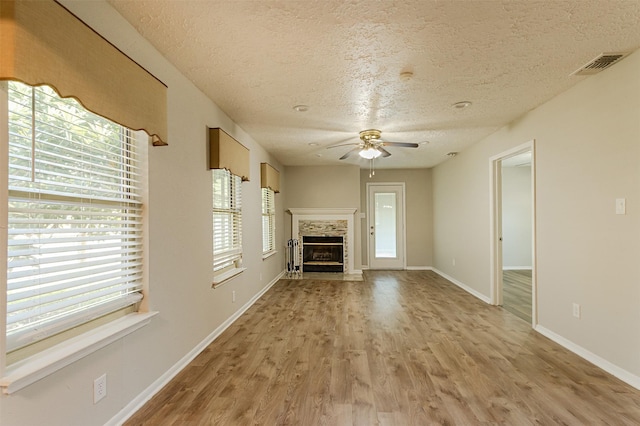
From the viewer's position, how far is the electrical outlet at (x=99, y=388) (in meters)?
1.66

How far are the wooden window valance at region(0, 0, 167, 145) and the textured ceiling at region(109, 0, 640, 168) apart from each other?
1.17 feet

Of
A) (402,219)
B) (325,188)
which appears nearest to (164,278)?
(325,188)

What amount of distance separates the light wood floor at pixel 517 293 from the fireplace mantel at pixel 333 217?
2.86m

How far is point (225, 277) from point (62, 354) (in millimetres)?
2009

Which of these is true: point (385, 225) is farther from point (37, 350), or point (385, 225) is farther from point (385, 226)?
point (37, 350)

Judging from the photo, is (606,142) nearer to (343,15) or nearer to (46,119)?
(343,15)

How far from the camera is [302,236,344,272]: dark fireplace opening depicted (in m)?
6.83

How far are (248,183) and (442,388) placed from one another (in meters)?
3.28

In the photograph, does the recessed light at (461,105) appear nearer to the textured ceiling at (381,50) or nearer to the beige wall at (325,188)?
the textured ceiling at (381,50)

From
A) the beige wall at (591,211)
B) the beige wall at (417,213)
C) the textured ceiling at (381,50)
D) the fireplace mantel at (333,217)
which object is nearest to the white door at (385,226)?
the beige wall at (417,213)

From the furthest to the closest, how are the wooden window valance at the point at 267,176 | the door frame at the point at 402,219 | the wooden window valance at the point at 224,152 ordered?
the door frame at the point at 402,219, the wooden window valance at the point at 267,176, the wooden window valance at the point at 224,152

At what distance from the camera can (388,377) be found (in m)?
2.41

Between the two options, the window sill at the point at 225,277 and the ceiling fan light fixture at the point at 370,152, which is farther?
the ceiling fan light fixture at the point at 370,152

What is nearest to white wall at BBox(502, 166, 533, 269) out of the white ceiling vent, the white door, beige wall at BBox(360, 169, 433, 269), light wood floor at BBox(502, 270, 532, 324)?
light wood floor at BBox(502, 270, 532, 324)
